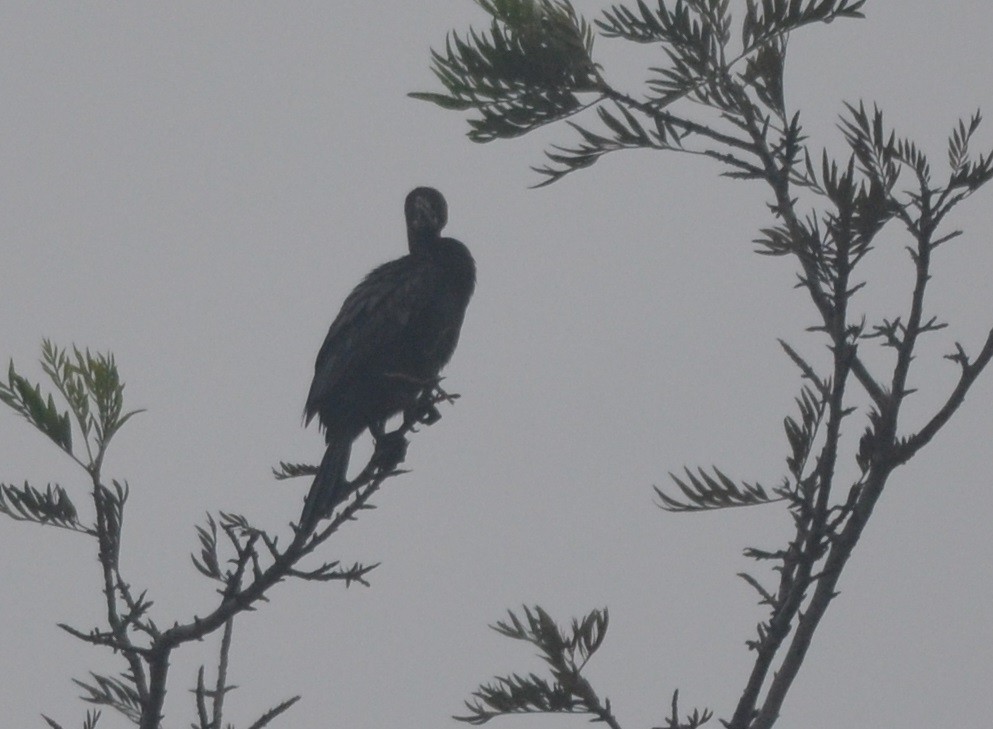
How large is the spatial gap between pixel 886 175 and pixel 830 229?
14.2 inches

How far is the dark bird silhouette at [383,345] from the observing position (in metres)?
5.73

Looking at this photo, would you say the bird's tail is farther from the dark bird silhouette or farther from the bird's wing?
the bird's wing

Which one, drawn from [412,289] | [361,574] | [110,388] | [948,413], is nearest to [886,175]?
[948,413]

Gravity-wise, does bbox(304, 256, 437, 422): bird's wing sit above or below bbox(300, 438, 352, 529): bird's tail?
above

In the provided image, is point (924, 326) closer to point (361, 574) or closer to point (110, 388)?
point (361, 574)

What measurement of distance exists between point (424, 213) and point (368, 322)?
102 centimetres

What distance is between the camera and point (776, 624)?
1.63m

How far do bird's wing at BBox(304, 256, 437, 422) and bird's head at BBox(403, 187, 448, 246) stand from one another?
517mm

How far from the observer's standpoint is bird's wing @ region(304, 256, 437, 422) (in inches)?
228

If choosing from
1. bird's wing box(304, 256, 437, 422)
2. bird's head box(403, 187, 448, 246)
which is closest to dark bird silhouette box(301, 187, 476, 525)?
bird's wing box(304, 256, 437, 422)

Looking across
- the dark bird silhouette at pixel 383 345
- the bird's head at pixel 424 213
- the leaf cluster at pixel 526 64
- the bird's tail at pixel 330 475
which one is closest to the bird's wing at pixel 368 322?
the dark bird silhouette at pixel 383 345

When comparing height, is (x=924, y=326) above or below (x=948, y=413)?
above

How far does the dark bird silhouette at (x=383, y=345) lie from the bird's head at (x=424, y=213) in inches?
18.5

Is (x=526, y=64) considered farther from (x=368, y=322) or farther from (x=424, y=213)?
(x=424, y=213)
